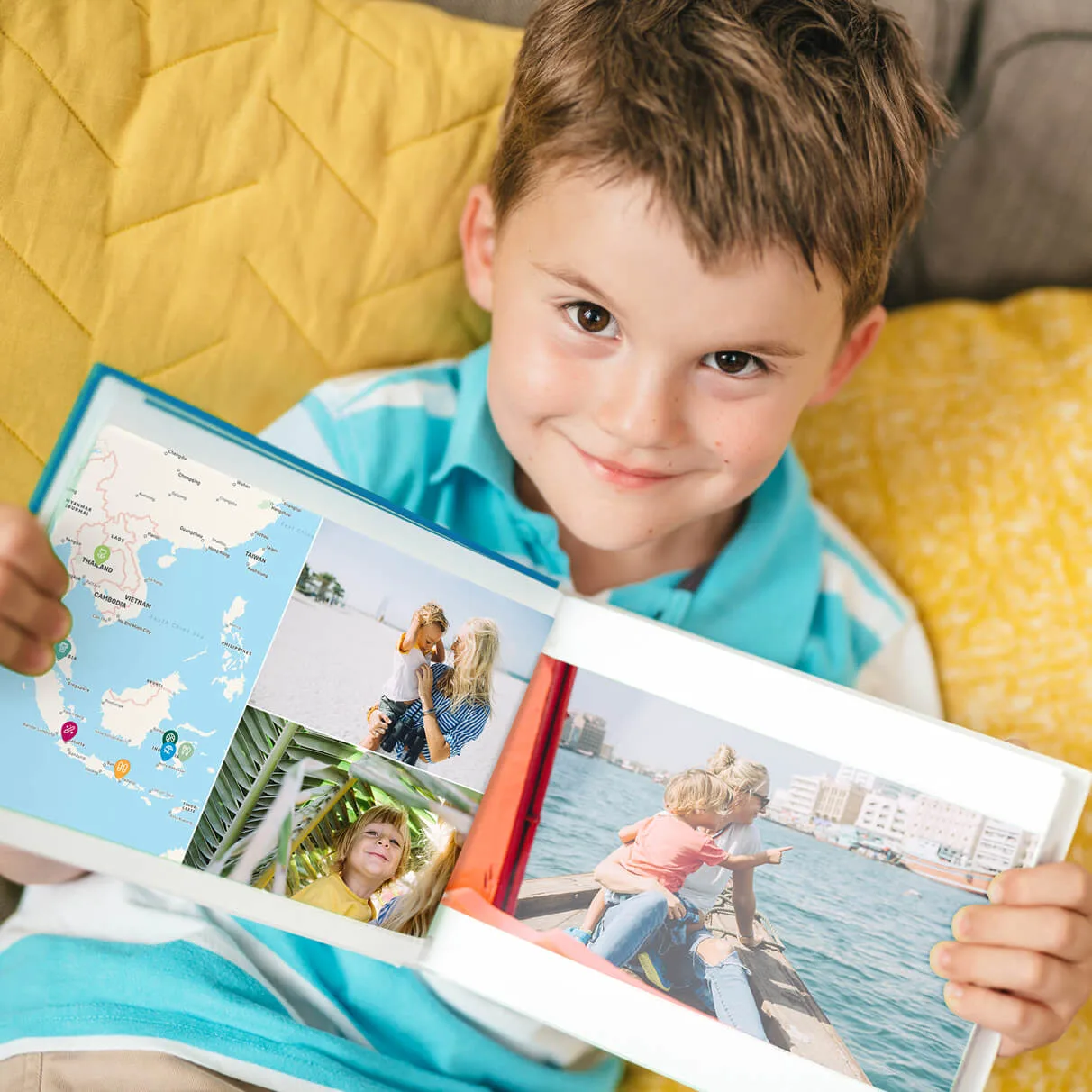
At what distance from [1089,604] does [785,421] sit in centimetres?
37

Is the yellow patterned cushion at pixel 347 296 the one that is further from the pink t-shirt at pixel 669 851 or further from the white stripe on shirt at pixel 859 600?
the pink t-shirt at pixel 669 851

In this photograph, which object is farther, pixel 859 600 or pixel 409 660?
pixel 859 600

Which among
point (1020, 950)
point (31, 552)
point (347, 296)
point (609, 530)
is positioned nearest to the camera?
point (31, 552)

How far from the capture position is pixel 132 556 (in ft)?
1.88

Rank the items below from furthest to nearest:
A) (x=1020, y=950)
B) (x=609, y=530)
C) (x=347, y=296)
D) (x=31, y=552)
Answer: (x=347, y=296)
(x=609, y=530)
(x=1020, y=950)
(x=31, y=552)

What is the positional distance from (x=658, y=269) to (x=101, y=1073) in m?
0.62

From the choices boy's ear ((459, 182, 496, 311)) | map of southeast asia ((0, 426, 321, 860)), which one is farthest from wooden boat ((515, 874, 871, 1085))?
boy's ear ((459, 182, 496, 311))

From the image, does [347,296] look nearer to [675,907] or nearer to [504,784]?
[504,784]

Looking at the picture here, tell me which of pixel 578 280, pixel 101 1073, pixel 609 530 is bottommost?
pixel 101 1073

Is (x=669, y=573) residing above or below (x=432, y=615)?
above

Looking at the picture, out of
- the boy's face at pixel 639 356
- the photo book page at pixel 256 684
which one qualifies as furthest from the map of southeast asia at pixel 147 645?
the boy's face at pixel 639 356

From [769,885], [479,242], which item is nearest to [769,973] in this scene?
[769,885]

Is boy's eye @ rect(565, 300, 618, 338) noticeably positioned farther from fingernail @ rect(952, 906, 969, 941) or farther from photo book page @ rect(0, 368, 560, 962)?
fingernail @ rect(952, 906, 969, 941)

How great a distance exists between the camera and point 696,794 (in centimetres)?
67
